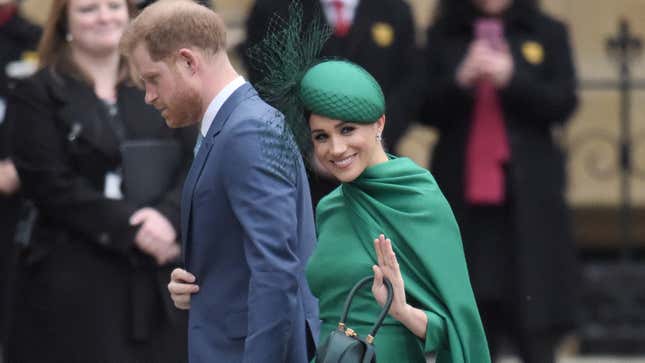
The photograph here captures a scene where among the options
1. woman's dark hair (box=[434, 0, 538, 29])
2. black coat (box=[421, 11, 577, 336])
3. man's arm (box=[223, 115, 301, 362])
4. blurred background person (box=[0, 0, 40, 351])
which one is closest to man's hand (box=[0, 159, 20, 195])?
blurred background person (box=[0, 0, 40, 351])

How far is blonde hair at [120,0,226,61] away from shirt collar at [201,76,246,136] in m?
0.10

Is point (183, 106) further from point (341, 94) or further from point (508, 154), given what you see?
point (508, 154)

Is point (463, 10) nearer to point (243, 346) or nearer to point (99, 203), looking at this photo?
point (99, 203)

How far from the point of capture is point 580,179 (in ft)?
34.5

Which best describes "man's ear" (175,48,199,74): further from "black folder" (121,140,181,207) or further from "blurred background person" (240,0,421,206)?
"blurred background person" (240,0,421,206)

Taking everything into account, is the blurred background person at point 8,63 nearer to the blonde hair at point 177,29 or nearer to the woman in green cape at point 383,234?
the blonde hair at point 177,29

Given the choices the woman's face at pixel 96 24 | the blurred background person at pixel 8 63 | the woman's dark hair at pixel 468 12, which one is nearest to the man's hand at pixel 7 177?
the blurred background person at pixel 8 63

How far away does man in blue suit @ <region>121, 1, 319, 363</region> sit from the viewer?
4.63 meters

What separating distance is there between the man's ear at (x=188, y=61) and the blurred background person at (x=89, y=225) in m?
1.91

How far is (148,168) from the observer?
264 inches

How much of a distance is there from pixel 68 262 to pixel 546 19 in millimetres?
2479

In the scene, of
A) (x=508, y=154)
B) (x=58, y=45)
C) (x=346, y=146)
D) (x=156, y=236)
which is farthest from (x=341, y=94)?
(x=508, y=154)

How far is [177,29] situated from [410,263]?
86cm

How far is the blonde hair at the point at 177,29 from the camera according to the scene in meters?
4.77
